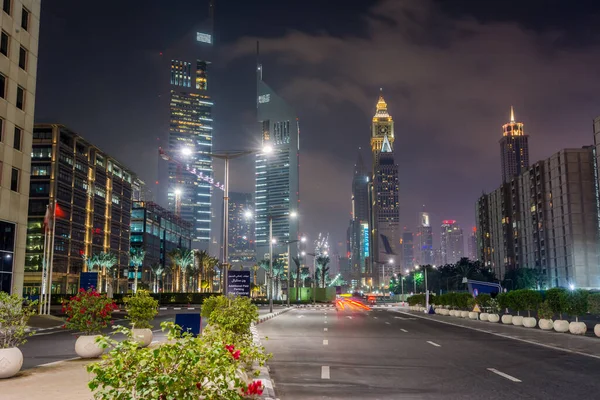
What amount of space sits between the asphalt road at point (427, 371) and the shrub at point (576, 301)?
9.04 metres

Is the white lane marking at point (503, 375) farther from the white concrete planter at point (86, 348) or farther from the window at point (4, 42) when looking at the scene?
the window at point (4, 42)

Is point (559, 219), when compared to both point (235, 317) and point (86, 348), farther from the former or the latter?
point (86, 348)

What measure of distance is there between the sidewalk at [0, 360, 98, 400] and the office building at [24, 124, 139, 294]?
9879 cm

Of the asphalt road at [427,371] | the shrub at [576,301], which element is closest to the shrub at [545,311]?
the shrub at [576,301]

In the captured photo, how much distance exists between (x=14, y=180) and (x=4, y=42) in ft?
33.4

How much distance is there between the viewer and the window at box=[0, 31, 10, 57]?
41656 millimetres

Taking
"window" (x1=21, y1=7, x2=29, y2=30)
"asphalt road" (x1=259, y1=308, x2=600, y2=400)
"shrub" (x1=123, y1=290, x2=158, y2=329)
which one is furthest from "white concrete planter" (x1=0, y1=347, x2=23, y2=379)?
"window" (x1=21, y1=7, x2=29, y2=30)

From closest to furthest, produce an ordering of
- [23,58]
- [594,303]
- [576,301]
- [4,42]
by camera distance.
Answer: [594,303]
[576,301]
[4,42]
[23,58]

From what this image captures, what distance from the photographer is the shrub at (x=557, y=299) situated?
3127 cm

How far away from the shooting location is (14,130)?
43.0 metres

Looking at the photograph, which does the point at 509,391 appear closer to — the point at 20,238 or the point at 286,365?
the point at 286,365

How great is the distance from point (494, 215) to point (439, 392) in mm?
194858

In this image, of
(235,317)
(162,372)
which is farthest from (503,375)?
(162,372)

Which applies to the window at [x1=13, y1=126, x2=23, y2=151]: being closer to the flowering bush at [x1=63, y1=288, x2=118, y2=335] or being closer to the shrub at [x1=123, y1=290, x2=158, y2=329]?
the shrub at [x1=123, y1=290, x2=158, y2=329]
